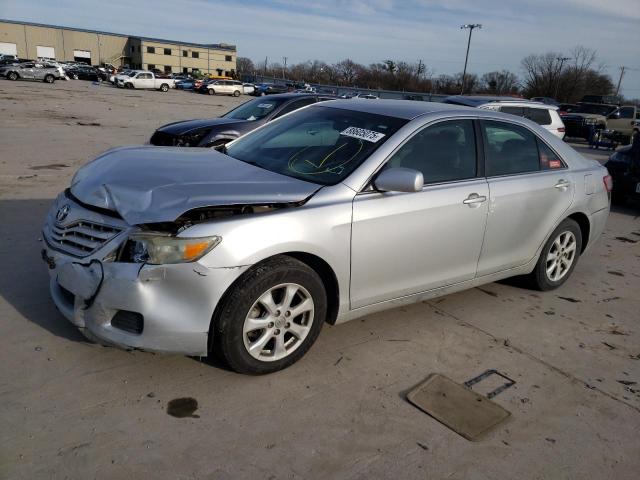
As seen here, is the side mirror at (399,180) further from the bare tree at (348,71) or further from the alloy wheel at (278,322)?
the bare tree at (348,71)

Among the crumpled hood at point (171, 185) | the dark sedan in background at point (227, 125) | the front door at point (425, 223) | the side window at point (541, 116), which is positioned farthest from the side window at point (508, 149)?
the side window at point (541, 116)

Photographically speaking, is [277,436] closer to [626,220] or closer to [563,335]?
[563,335]

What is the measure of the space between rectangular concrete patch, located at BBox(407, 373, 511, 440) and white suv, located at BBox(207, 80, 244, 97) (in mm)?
47059

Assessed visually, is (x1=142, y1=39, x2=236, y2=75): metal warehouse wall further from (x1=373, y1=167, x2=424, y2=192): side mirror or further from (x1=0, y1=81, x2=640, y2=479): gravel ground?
(x1=373, y1=167, x2=424, y2=192): side mirror

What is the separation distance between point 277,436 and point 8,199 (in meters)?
5.49

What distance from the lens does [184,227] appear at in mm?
2760

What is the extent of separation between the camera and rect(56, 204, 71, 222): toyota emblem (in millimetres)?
3176

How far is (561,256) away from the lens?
16.0 ft

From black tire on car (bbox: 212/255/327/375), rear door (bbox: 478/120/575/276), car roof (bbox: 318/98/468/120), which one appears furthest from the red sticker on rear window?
black tire on car (bbox: 212/255/327/375)

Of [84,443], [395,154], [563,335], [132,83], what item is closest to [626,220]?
[563,335]

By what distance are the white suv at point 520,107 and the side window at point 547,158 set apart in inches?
257

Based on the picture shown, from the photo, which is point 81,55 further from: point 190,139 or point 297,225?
point 297,225

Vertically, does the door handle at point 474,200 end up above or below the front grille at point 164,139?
above

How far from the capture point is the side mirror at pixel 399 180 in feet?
10.6
